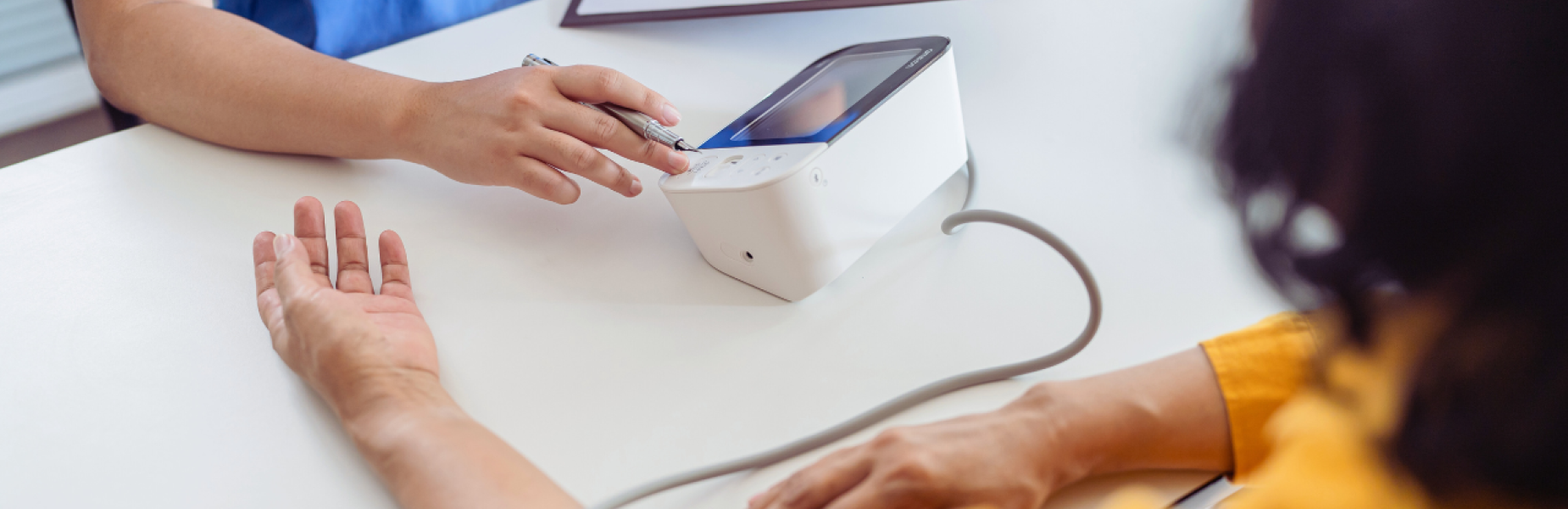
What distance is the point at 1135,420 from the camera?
1.37 ft

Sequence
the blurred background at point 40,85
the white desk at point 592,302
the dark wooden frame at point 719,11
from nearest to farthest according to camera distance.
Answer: the white desk at point 592,302, the dark wooden frame at point 719,11, the blurred background at point 40,85

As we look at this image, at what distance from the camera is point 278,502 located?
1.42ft

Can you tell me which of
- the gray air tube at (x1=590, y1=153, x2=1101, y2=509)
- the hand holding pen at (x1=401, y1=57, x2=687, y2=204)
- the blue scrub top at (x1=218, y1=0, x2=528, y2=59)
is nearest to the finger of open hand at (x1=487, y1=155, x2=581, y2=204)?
the hand holding pen at (x1=401, y1=57, x2=687, y2=204)

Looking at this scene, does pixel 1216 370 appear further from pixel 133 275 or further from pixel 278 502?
pixel 133 275

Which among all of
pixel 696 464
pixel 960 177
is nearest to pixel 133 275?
pixel 696 464

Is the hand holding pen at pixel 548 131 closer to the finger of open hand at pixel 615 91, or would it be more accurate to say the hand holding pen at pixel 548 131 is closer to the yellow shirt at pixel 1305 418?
the finger of open hand at pixel 615 91

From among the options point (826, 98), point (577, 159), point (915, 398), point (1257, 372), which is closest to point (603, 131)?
point (577, 159)

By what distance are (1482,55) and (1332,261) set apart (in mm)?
98

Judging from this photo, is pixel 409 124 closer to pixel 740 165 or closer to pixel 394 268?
pixel 394 268

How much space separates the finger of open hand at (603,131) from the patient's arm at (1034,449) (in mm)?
261

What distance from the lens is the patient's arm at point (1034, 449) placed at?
388 mm

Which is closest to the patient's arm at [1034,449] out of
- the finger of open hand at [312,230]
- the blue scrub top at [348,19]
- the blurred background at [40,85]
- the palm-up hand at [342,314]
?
the palm-up hand at [342,314]

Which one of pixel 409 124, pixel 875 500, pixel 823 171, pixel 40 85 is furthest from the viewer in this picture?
pixel 40 85

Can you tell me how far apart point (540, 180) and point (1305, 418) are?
462 millimetres
